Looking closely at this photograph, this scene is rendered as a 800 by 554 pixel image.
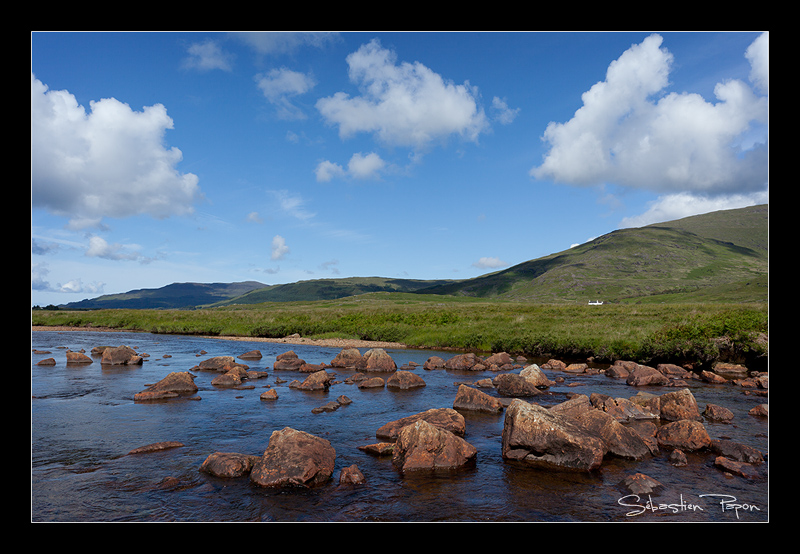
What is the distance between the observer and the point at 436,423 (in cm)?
1822

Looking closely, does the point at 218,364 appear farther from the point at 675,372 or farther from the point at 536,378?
the point at 675,372

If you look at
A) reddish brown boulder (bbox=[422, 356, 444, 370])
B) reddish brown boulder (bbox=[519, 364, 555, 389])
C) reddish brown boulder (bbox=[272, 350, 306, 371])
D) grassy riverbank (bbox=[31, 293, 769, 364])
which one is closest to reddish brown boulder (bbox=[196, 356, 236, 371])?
reddish brown boulder (bbox=[272, 350, 306, 371])

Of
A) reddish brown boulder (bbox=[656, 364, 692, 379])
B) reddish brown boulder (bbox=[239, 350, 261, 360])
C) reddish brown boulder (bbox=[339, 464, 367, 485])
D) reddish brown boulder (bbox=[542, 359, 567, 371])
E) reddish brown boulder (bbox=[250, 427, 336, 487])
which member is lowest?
reddish brown boulder (bbox=[239, 350, 261, 360])

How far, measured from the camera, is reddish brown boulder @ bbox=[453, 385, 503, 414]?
75.4 ft

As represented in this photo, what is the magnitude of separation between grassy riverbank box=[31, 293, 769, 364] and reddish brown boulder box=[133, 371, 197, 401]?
34.0 meters

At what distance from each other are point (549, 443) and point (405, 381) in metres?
15.0

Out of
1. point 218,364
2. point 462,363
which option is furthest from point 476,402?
point 218,364

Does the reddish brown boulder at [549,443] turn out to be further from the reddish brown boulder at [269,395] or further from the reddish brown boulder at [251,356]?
the reddish brown boulder at [251,356]

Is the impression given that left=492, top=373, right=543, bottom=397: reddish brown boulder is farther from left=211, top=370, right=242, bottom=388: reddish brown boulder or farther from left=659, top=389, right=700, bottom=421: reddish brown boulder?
left=211, top=370, right=242, bottom=388: reddish brown boulder

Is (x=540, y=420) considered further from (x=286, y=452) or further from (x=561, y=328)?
(x=561, y=328)

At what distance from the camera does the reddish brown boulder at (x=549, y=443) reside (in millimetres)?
14836

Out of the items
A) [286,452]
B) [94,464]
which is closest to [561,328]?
[286,452]

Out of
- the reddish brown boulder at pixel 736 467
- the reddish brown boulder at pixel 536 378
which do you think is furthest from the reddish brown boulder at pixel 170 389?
the reddish brown boulder at pixel 736 467
